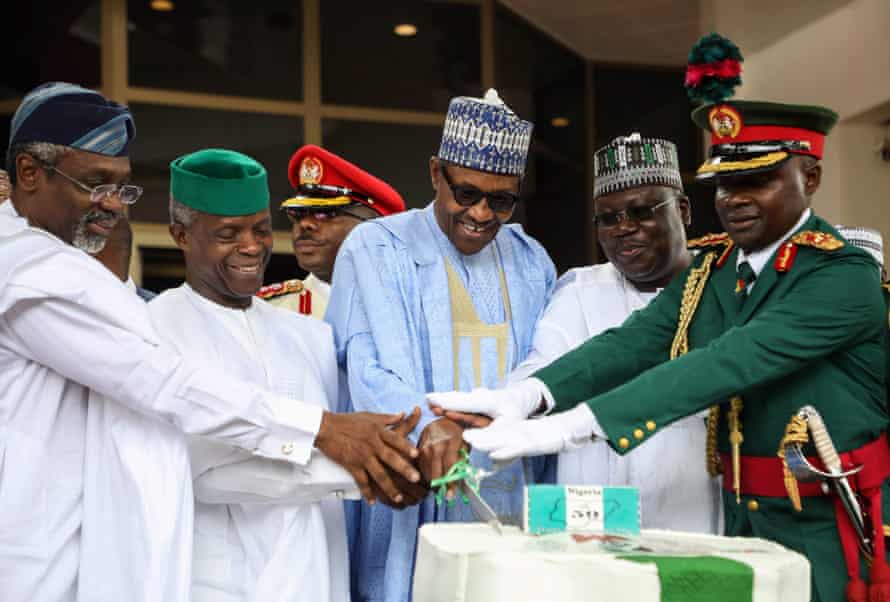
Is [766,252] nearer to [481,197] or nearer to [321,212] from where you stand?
[481,197]

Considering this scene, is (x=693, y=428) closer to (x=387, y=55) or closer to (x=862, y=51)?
(x=862, y=51)

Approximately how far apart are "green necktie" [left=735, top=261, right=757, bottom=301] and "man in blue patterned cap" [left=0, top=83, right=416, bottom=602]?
1.14 meters

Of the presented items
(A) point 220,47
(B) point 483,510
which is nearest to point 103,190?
(B) point 483,510

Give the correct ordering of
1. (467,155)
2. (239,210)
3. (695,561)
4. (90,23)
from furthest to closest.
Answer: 1. (90,23)
2. (467,155)
3. (239,210)
4. (695,561)

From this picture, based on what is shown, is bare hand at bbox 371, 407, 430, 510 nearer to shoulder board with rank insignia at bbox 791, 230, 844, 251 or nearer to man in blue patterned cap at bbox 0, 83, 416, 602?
man in blue patterned cap at bbox 0, 83, 416, 602

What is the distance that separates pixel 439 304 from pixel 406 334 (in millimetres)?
158

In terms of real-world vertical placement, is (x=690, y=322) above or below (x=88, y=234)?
below

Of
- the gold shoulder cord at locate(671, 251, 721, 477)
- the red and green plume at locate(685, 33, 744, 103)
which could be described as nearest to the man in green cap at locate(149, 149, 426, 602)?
the gold shoulder cord at locate(671, 251, 721, 477)

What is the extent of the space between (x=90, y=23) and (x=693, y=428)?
19.5ft

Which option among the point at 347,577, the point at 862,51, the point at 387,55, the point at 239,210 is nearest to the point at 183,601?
the point at 347,577

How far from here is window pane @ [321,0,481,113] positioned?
28.9ft

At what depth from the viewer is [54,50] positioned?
803 centimetres

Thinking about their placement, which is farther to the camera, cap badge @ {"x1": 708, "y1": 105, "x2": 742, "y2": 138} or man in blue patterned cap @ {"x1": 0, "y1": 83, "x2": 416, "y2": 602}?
cap badge @ {"x1": 708, "y1": 105, "x2": 742, "y2": 138}

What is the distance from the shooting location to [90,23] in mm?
8070
